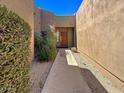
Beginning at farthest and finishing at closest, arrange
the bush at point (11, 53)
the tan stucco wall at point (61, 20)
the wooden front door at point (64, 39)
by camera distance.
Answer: the wooden front door at point (64, 39), the tan stucco wall at point (61, 20), the bush at point (11, 53)

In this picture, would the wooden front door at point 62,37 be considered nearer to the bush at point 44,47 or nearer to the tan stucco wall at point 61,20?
the tan stucco wall at point 61,20

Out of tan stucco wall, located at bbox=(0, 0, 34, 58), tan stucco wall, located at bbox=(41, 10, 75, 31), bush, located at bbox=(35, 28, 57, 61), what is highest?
tan stucco wall, located at bbox=(41, 10, 75, 31)

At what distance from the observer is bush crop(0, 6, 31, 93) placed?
6.57ft

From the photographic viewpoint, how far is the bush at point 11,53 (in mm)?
2002

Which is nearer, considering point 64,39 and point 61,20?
point 61,20

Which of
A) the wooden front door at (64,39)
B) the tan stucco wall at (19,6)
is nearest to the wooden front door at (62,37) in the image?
the wooden front door at (64,39)

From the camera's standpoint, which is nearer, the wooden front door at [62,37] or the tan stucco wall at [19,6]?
the tan stucco wall at [19,6]

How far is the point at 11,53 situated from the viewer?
2.16 metres

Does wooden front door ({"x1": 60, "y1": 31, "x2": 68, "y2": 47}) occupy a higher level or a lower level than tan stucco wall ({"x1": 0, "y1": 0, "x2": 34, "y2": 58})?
lower

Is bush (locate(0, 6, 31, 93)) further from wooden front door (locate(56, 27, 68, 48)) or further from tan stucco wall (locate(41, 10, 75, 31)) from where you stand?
wooden front door (locate(56, 27, 68, 48))

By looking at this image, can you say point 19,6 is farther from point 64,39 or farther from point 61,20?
point 64,39

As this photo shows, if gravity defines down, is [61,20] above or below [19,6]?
above

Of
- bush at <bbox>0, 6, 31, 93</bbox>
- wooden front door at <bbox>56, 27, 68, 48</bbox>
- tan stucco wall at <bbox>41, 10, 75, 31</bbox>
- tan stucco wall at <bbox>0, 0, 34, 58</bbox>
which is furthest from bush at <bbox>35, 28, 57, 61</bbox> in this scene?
wooden front door at <bbox>56, 27, 68, 48</bbox>

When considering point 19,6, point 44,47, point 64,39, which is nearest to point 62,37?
point 64,39
